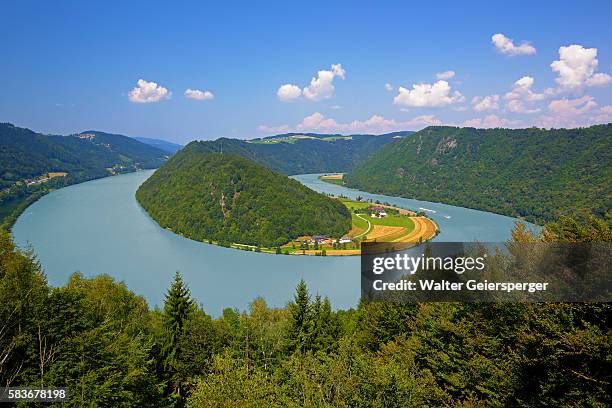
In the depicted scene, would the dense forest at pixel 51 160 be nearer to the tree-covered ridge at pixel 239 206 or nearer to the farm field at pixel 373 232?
the tree-covered ridge at pixel 239 206

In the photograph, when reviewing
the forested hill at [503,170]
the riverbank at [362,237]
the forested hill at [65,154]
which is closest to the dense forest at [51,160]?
the forested hill at [65,154]

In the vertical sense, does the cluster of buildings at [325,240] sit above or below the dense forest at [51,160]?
below

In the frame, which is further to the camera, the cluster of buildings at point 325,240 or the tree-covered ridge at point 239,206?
the tree-covered ridge at point 239,206

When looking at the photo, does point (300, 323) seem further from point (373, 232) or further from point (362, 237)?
point (373, 232)

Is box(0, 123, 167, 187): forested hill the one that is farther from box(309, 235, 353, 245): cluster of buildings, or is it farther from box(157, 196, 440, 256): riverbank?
box(309, 235, 353, 245): cluster of buildings

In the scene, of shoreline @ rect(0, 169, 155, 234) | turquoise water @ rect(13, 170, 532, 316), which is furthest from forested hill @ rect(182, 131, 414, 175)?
turquoise water @ rect(13, 170, 532, 316)

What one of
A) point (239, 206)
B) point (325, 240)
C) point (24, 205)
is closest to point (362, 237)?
point (325, 240)

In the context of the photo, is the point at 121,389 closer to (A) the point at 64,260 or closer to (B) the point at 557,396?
(B) the point at 557,396
